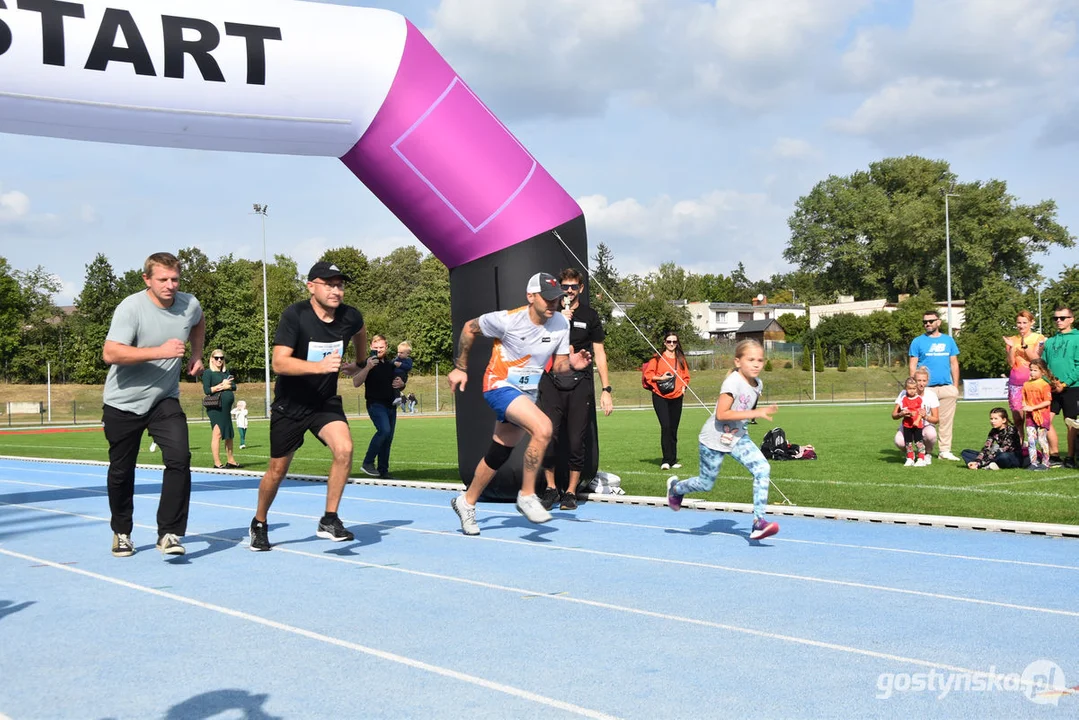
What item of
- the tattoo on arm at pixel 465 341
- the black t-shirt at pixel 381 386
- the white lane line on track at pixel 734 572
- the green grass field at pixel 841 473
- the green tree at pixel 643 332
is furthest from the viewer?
the green tree at pixel 643 332

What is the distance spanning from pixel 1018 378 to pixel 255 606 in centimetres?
1094

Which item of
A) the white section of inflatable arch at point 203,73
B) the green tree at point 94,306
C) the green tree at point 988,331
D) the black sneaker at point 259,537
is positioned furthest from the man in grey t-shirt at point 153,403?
the green tree at point 94,306

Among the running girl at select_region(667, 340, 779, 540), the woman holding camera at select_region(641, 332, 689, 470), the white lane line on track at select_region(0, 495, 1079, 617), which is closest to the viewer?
the white lane line on track at select_region(0, 495, 1079, 617)

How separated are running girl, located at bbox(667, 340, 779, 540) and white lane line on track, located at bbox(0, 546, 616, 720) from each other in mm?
3555

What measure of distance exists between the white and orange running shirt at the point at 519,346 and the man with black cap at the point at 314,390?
1041 millimetres

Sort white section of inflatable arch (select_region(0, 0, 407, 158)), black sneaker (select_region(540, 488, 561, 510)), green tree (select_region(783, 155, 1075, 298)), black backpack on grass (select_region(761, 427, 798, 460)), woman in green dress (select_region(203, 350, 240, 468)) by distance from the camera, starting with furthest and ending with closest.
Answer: green tree (select_region(783, 155, 1075, 298))
woman in green dress (select_region(203, 350, 240, 468))
black backpack on grass (select_region(761, 427, 798, 460))
black sneaker (select_region(540, 488, 561, 510))
white section of inflatable arch (select_region(0, 0, 407, 158))

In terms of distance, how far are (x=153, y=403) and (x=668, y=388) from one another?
733 cm

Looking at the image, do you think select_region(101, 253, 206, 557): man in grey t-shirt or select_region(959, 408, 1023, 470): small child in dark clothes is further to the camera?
select_region(959, 408, 1023, 470): small child in dark clothes

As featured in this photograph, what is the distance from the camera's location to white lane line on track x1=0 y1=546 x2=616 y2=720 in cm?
391

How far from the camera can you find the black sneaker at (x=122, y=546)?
7.66 metres

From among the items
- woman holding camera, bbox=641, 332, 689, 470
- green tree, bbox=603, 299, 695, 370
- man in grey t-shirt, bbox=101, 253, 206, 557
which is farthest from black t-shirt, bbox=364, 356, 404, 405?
green tree, bbox=603, 299, 695, 370

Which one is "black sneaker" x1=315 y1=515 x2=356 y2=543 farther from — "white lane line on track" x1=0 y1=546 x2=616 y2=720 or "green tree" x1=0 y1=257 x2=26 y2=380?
"green tree" x1=0 y1=257 x2=26 y2=380

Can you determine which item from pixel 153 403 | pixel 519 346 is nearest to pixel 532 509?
pixel 519 346

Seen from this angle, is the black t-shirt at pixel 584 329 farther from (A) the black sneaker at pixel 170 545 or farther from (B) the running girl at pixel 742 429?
(A) the black sneaker at pixel 170 545
